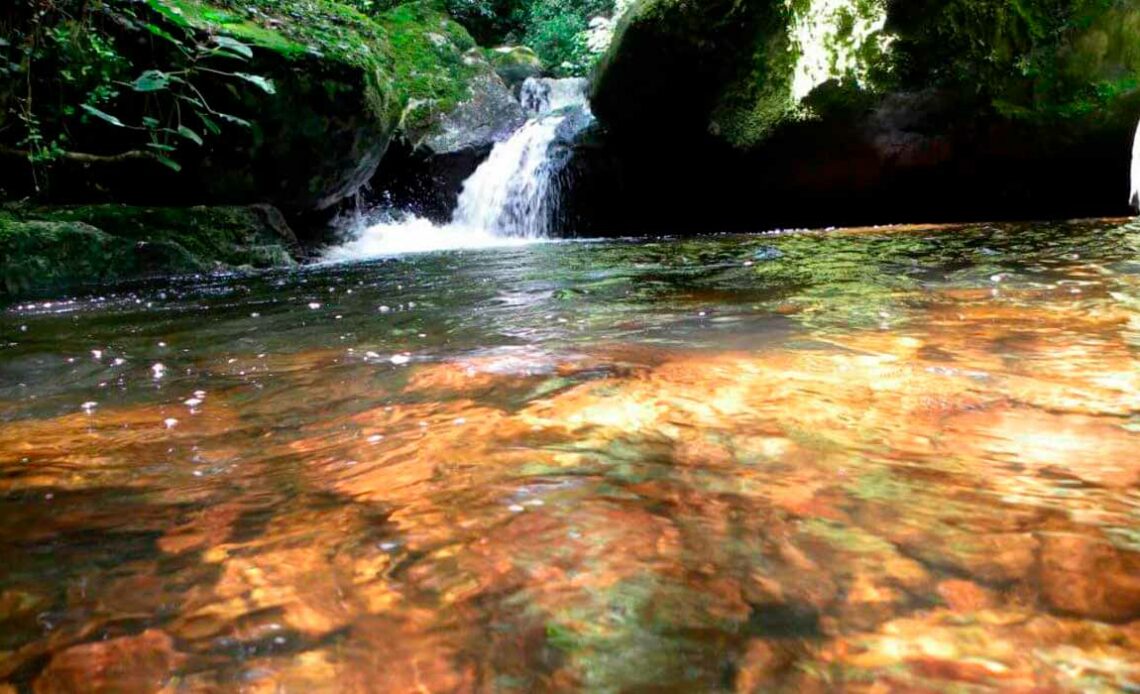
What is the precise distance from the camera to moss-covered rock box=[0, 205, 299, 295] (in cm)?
527

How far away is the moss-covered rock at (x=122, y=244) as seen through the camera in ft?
17.3

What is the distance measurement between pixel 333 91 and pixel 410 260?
1745 millimetres

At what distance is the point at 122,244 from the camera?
5793 millimetres

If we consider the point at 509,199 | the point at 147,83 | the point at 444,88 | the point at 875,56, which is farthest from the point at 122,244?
the point at 444,88

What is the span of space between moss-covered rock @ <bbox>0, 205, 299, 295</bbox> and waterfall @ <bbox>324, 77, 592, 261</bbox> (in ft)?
9.64

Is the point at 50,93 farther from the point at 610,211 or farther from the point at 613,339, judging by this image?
the point at 610,211

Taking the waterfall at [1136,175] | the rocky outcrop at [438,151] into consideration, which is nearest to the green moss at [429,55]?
the rocky outcrop at [438,151]

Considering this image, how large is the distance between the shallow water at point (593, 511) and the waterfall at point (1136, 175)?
3901 mm

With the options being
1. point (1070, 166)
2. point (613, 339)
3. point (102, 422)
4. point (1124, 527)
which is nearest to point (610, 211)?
point (1070, 166)

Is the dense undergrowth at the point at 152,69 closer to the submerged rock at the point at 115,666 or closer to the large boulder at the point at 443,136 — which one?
the large boulder at the point at 443,136

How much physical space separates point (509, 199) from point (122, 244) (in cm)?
573

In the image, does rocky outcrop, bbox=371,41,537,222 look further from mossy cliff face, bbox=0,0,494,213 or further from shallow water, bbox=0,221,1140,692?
shallow water, bbox=0,221,1140,692

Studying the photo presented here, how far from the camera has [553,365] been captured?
2258mm

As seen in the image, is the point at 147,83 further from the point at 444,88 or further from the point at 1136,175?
the point at 444,88
